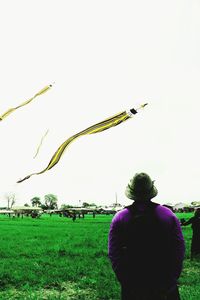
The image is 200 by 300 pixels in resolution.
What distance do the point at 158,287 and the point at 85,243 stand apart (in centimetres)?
1428

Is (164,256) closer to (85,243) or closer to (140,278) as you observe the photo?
(140,278)

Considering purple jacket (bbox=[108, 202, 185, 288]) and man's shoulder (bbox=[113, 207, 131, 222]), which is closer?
purple jacket (bbox=[108, 202, 185, 288])

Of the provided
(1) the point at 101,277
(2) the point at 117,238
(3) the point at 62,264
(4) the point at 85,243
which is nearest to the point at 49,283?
(1) the point at 101,277

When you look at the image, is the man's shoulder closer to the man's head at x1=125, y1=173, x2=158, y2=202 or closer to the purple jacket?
the purple jacket

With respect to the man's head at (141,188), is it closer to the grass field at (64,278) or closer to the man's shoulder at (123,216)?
the man's shoulder at (123,216)

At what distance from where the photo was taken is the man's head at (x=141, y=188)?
11.5 ft

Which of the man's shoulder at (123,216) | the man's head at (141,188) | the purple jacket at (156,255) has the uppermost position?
Answer: the man's head at (141,188)

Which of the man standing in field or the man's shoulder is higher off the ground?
the man's shoulder

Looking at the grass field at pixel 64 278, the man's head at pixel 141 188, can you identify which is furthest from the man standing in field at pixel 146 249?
the grass field at pixel 64 278

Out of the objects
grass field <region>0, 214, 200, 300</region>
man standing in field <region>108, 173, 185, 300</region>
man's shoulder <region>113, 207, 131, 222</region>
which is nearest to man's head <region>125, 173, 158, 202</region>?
man standing in field <region>108, 173, 185, 300</region>

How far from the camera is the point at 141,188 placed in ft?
11.6

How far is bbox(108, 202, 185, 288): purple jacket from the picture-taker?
330cm

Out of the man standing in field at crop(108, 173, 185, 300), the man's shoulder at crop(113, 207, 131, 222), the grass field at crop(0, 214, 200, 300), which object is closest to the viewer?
the man standing in field at crop(108, 173, 185, 300)

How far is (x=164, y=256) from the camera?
3.37 meters
